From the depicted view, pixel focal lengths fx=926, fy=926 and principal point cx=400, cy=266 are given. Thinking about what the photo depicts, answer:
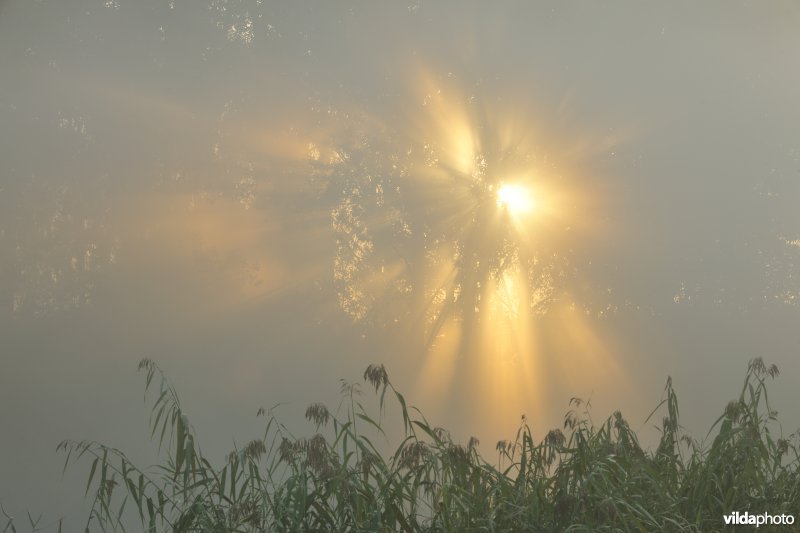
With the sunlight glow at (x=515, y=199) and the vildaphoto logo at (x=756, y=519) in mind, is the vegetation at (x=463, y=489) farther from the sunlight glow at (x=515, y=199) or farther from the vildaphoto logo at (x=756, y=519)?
the sunlight glow at (x=515, y=199)

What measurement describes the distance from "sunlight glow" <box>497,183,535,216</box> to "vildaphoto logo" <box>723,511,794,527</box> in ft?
8.79

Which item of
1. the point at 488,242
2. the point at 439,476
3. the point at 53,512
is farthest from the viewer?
the point at 488,242

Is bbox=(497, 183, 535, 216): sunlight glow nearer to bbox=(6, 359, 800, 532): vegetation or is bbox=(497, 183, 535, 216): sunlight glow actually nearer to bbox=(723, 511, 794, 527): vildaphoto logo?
bbox=(6, 359, 800, 532): vegetation

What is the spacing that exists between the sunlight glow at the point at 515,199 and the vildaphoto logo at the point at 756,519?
268 centimetres

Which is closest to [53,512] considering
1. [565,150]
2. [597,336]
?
[597,336]

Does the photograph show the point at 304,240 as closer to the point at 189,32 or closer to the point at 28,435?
the point at 189,32

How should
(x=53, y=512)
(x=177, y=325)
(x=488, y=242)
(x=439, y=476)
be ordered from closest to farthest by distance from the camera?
(x=439, y=476)
(x=53, y=512)
(x=177, y=325)
(x=488, y=242)

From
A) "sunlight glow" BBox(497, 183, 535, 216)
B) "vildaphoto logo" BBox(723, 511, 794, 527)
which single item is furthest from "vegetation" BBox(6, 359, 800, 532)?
"sunlight glow" BBox(497, 183, 535, 216)

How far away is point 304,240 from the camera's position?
3820 millimetres

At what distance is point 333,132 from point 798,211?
2075 mm

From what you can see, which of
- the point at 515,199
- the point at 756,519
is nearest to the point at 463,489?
the point at 756,519

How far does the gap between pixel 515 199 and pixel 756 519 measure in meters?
2.71

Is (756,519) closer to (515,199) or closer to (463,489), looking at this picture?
(463,489)

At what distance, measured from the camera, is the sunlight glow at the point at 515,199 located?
4004 millimetres
